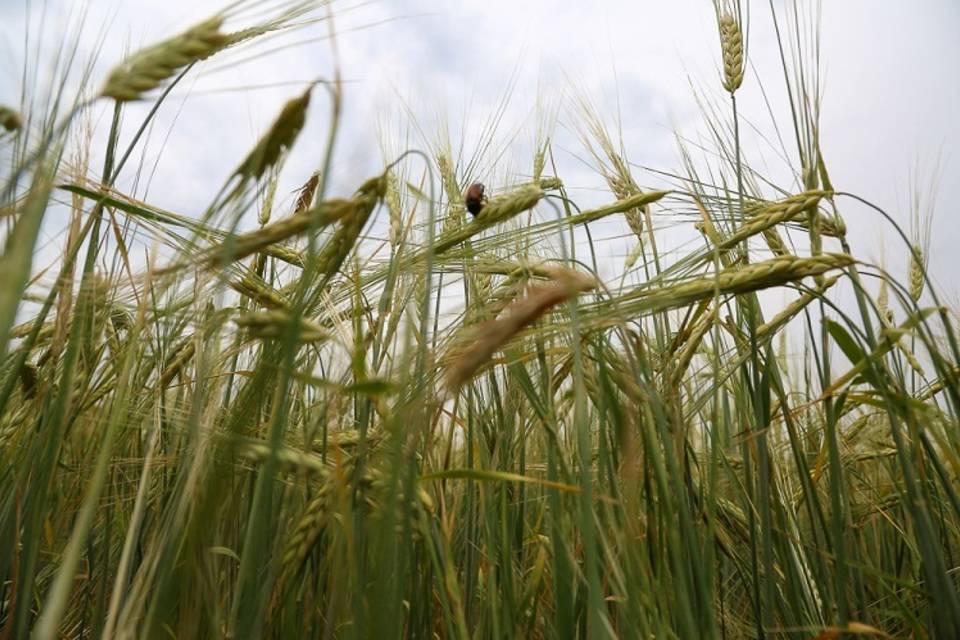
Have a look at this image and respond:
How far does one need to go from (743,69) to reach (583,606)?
4.09 feet

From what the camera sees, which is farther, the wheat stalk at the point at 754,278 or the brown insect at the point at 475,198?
the brown insect at the point at 475,198

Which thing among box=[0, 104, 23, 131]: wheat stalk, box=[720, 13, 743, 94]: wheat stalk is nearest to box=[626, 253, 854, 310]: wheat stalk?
box=[0, 104, 23, 131]: wheat stalk

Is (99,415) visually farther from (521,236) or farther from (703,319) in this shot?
(703,319)

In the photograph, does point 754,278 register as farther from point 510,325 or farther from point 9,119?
point 9,119

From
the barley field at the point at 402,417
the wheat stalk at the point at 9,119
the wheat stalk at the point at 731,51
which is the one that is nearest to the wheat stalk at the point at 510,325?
the barley field at the point at 402,417

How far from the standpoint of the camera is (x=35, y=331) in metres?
0.94

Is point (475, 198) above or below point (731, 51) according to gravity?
below

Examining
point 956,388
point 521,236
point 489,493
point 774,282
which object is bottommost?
point 489,493

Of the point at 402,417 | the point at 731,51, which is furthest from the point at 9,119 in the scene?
the point at 731,51

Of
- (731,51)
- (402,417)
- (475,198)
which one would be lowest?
(402,417)

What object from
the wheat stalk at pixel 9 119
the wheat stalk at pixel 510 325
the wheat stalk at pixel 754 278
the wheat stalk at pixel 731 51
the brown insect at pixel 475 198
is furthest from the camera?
the wheat stalk at pixel 731 51

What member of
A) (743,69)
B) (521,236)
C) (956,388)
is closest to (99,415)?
(521,236)

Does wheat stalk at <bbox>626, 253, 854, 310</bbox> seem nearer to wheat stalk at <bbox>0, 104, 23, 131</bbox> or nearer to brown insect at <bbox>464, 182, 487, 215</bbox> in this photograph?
brown insect at <bbox>464, 182, 487, 215</bbox>

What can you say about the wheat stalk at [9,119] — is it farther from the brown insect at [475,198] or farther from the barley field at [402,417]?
the brown insect at [475,198]
